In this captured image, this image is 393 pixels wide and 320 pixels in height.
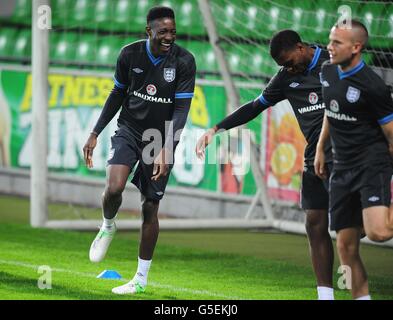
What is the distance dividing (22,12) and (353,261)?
11.1 metres

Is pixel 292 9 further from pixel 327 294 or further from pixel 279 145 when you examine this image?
pixel 327 294

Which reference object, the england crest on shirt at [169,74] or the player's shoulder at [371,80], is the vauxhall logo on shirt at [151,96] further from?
the player's shoulder at [371,80]

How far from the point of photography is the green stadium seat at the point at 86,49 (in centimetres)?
1441

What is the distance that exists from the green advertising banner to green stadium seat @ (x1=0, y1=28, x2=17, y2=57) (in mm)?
1073

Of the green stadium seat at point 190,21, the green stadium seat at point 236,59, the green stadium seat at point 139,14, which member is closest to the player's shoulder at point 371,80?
the green stadium seat at point 236,59

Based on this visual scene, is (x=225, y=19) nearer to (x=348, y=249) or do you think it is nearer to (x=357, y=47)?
(x=357, y=47)

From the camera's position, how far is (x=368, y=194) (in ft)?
20.0

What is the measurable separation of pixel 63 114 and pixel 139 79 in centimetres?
649

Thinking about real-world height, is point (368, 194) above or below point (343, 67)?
below

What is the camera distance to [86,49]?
574 inches

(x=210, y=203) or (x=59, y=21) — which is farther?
(x=59, y=21)

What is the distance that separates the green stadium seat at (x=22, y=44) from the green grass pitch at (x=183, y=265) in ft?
12.8

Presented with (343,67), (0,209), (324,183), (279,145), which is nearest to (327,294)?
(324,183)

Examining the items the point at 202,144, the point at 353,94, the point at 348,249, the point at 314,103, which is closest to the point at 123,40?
the point at 202,144
